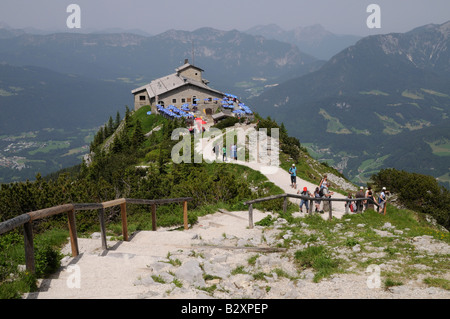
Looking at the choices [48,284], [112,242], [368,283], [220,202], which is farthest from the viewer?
[220,202]

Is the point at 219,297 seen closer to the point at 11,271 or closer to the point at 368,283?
the point at 368,283

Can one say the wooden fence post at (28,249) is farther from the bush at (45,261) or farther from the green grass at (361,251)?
the green grass at (361,251)

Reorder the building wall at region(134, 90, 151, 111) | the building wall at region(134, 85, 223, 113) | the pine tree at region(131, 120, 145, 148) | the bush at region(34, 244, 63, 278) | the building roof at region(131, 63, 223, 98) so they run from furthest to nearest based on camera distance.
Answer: the building wall at region(134, 90, 151, 111) → the building roof at region(131, 63, 223, 98) → the building wall at region(134, 85, 223, 113) → the pine tree at region(131, 120, 145, 148) → the bush at region(34, 244, 63, 278)

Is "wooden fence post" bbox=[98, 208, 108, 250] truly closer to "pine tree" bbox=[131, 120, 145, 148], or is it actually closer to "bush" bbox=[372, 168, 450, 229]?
"bush" bbox=[372, 168, 450, 229]

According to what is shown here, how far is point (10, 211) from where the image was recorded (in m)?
14.5

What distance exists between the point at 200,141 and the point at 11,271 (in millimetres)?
35150

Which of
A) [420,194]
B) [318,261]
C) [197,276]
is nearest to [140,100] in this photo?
[420,194]

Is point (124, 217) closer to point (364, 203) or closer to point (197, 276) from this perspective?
point (197, 276)

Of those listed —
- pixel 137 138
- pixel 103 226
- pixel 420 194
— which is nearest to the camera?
pixel 103 226

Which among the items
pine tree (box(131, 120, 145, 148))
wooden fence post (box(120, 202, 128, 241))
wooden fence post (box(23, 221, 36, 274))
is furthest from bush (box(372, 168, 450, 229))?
pine tree (box(131, 120, 145, 148))

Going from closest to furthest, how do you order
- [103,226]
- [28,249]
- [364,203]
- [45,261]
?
[28,249], [45,261], [103,226], [364,203]

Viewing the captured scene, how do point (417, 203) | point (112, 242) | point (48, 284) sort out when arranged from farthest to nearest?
point (417, 203), point (112, 242), point (48, 284)

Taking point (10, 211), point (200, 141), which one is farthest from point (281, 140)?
point (10, 211)

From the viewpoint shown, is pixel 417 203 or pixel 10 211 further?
pixel 417 203
